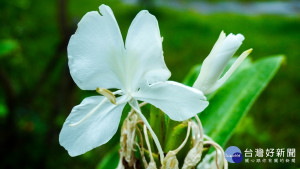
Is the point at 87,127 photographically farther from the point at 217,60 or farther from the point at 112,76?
the point at 217,60

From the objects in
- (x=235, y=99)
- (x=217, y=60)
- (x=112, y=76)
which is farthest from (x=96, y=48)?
(x=235, y=99)

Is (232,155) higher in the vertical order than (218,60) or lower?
lower

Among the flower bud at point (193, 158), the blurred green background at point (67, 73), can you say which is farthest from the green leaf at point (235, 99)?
the flower bud at point (193, 158)

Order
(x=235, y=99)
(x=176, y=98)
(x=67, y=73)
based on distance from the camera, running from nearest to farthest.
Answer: (x=176, y=98), (x=235, y=99), (x=67, y=73)

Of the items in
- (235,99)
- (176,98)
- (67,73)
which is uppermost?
(176,98)

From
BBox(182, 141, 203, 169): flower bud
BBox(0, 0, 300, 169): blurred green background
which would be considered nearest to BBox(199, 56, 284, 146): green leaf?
BBox(0, 0, 300, 169): blurred green background

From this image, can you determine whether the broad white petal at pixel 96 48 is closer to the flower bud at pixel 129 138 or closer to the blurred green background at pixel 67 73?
the flower bud at pixel 129 138

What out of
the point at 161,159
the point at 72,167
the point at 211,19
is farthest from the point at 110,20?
the point at 211,19

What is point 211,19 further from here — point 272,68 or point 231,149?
point 231,149
